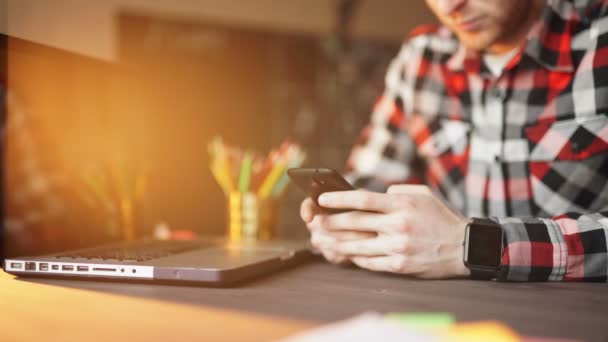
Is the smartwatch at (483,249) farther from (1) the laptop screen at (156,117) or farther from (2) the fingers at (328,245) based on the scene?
(1) the laptop screen at (156,117)

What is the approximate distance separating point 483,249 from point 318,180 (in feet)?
0.69

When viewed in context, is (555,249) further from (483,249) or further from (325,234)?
(325,234)

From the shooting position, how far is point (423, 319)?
45 cm

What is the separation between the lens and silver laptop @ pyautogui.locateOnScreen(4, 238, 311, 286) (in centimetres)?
58

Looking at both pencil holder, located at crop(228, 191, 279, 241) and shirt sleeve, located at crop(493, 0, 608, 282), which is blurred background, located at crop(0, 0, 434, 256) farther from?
shirt sleeve, located at crop(493, 0, 608, 282)

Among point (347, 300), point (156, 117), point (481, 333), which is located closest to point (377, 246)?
point (347, 300)

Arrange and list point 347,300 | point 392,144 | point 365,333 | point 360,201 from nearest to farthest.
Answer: point 365,333, point 347,300, point 360,201, point 392,144

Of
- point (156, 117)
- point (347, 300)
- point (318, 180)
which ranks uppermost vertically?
point (156, 117)

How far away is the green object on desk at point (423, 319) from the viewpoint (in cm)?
43

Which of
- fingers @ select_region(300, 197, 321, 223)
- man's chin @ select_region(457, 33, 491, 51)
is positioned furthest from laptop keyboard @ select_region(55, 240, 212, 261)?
man's chin @ select_region(457, 33, 491, 51)

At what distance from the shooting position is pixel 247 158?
110 cm

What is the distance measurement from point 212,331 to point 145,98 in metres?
1.23

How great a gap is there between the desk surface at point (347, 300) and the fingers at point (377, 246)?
0.03 m

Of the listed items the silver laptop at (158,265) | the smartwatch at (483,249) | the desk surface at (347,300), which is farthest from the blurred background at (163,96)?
the smartwatch at (483,249)
